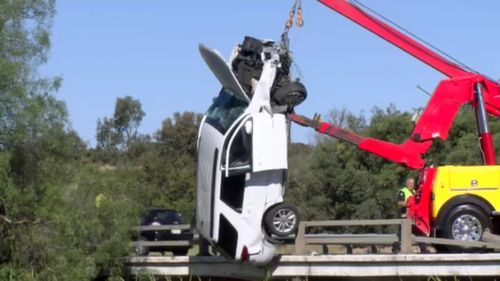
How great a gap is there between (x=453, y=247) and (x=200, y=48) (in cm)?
518

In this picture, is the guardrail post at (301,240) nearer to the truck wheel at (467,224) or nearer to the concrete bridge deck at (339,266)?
the concrete bridge deck at (339,266)

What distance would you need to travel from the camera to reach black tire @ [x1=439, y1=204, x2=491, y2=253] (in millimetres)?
15008

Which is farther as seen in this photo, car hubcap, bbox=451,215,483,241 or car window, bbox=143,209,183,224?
car window, bbox=143,209,183,224

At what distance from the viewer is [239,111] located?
14578 millimetres

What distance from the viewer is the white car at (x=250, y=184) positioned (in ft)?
45.4

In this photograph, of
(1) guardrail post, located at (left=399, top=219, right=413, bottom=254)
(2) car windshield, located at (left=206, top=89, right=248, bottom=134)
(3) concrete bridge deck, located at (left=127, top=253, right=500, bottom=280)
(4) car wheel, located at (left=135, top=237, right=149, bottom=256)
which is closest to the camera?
(3) concrete bridge deck, located at (left=127, top=253, right=500, bottom=280)

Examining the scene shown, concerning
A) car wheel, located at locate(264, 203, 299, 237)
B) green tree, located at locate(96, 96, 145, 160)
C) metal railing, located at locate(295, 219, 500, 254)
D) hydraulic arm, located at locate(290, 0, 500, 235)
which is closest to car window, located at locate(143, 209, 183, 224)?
hydraulic arm, located at locate(290, 0, 500, 235)

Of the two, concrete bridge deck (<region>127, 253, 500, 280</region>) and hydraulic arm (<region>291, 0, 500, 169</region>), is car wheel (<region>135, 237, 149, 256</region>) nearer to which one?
concrete bridge deck (<region>127, 253, 500, 280</region>)

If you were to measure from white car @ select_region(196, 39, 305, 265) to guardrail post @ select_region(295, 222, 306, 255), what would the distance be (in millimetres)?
473

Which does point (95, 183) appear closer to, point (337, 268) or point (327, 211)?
point (337, 268)

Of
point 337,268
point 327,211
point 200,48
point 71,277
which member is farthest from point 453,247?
point 327,211

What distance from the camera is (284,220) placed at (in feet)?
45.7

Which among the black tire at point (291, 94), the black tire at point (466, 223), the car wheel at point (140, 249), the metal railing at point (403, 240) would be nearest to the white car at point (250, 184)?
the black tire at point (291, 94)

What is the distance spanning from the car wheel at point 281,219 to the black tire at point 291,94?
172 cm
